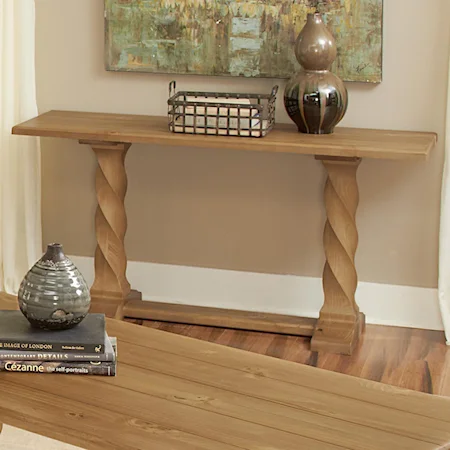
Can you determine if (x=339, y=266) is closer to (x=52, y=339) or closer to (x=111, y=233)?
(x=111, y=233)

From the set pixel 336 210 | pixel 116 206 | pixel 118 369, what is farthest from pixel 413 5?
pixel 118 369

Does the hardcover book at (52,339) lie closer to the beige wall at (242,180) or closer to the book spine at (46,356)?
the book spine at (46,356)

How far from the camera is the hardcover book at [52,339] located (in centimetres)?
203

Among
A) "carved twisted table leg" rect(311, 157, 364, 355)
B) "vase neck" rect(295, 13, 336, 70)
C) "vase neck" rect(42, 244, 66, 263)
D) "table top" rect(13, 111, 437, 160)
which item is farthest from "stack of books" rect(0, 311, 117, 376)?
"vase neck" rect(295, 13, 336, 70)

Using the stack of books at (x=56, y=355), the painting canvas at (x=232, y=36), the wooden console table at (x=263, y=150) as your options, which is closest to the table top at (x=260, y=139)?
the wooden console table at (x=263, y=150)

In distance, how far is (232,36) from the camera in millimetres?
3520

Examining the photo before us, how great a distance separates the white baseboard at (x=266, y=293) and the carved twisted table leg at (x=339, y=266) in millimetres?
266

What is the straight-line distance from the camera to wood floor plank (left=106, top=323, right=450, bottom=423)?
194 centimetres

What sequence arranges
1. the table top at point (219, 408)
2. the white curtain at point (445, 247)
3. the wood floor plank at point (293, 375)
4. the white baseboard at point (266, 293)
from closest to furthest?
the table top at point (219, 408) < the wood floor plank at point (293, 375) < the white curtain at point (445, 247) < the white baseboard at point (266, 293)

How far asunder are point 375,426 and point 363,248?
72.2 inches

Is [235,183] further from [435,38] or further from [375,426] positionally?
[375,426]

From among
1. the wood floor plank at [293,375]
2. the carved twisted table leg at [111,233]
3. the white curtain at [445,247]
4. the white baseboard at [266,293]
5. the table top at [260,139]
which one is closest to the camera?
the wood floor plank at [293,375]

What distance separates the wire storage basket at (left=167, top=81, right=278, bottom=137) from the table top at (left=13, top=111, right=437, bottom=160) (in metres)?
0.04

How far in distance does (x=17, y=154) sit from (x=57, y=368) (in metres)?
1.89
